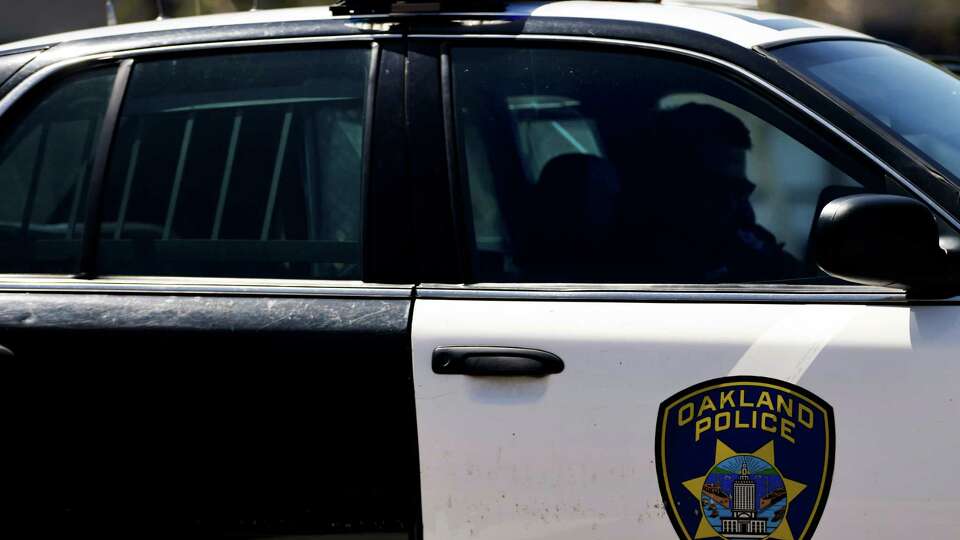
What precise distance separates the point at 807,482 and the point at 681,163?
0.63 metres

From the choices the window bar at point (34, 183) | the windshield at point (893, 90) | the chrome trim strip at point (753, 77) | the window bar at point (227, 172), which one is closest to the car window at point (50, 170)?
the window bar at point (34, 183)

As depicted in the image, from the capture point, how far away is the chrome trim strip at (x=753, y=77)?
2229 millimetres

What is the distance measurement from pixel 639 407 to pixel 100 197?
1.15 metres

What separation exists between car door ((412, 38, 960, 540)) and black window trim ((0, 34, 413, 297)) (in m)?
0.14

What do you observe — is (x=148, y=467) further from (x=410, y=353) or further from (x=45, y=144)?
(x=45, y=144)

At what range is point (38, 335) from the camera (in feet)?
7.93

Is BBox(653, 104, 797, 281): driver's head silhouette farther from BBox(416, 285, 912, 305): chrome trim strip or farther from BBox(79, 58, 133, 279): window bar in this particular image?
BBox(79, 58, 133, 279): window bar

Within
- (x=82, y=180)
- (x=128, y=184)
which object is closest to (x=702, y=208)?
(x=128, y=184)

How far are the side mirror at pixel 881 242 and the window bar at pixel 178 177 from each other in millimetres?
1241

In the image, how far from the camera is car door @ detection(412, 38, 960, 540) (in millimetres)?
2135

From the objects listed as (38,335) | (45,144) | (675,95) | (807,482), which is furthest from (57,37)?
(807,482)

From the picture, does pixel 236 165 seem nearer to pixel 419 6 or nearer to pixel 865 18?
pixel 419 6

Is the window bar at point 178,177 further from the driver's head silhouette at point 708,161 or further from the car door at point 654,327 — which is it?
the driver's head silhouette at point 708,161

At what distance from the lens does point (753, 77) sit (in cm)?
234
